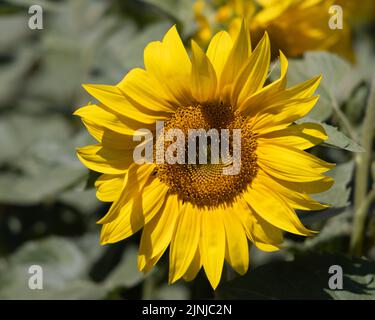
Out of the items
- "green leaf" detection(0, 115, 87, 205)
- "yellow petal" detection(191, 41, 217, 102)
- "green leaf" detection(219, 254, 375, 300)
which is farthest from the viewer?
"green leaf" detection(0, 115, 87, 205)

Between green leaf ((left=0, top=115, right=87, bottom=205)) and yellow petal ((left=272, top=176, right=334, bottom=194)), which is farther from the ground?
green leaf ((left=0, top=115, right=87, bottom=205))

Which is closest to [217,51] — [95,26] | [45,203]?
[45,203]

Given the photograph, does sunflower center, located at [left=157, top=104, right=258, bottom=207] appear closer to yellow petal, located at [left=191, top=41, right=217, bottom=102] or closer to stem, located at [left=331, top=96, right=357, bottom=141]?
yellow petal, located at [left=191, top=41, right=217, bottom=102]

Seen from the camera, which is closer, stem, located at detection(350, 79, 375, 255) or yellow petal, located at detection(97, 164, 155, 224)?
yellow petal, located at detection(97, 164, 155, 224)

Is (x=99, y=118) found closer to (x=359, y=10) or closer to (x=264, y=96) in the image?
(x=264, y=96)

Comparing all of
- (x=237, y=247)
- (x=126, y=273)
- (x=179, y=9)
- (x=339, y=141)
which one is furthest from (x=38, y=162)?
(x=339, y=141)

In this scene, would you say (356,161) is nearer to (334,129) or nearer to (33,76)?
(334,129)

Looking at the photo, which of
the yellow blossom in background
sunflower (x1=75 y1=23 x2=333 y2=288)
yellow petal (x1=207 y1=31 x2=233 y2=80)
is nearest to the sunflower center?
sunflower (x1=75 y1=23 x2=333 y2=288)
